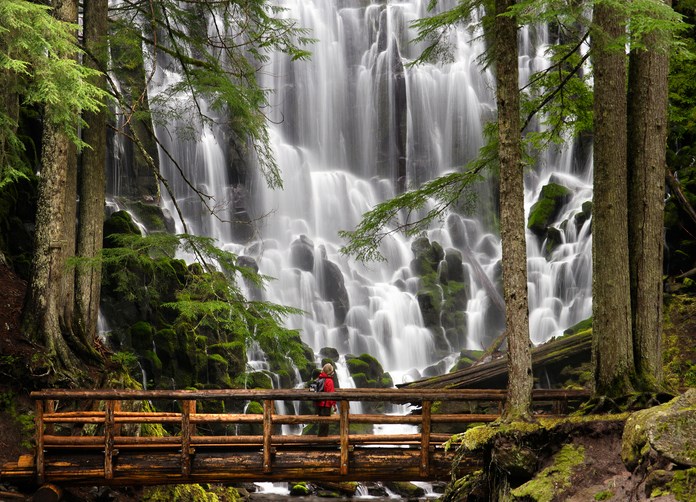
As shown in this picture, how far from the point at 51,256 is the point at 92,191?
1.85 meters

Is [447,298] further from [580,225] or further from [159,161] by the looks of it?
[159,161]

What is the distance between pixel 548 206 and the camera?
2875 centimetres

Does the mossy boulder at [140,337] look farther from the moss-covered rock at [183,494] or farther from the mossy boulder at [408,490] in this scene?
the mossy boulder at [408,490]

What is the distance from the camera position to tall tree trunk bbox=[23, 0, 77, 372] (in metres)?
11.3

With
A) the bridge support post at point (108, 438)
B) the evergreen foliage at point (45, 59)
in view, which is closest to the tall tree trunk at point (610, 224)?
the bridge support post at point (108, 438)

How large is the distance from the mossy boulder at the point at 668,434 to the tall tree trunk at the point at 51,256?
851 cm

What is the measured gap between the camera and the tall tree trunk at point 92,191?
40.7ft

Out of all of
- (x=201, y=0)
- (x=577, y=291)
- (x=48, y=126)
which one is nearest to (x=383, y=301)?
(x=577, y=291)

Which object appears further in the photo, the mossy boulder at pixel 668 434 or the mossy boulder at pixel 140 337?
the mossy boulder at pixel 140 337

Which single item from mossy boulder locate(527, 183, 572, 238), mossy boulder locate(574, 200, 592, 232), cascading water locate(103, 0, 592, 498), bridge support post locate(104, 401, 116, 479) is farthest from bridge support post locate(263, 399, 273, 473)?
mossy boulder locate(527, 183, 572, 238)

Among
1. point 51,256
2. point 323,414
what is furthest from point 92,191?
point 323,414

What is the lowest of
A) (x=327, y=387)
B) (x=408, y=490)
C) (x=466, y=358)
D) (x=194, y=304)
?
(x=408, y=490)

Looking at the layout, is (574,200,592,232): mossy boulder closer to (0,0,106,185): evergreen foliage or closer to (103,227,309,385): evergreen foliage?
(103,227,309,385): evergreen foliage

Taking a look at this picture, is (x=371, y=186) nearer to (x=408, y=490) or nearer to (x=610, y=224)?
(x=408, y=490)
